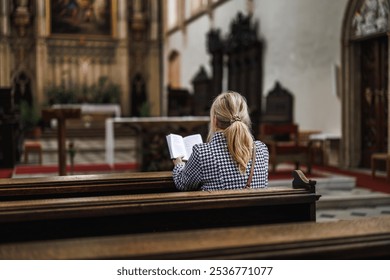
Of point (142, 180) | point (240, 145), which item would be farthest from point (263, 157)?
point (142, 180)

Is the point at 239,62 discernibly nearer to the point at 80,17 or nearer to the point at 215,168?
the point at 80,17

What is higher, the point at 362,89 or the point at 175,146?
the point at 362,89

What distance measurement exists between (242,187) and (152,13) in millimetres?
21917

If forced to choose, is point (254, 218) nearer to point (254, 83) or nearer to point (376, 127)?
point (376, 127)

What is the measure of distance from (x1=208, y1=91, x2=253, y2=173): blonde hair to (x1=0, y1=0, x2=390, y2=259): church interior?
0.33 meters

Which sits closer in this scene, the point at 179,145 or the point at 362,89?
the point at 179,145

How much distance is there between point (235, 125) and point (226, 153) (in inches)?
6.9

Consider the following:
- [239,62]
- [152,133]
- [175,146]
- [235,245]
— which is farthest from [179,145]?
[239,62]

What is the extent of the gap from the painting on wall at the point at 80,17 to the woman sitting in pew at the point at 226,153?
68.7ft

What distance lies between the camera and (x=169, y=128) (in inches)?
387

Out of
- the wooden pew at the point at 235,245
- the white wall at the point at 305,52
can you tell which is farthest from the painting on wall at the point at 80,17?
the wooden pew at the point at 235,245

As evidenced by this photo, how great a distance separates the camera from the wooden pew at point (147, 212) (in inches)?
107

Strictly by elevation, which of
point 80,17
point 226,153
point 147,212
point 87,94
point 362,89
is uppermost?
point 80,17

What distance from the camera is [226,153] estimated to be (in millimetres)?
3322
